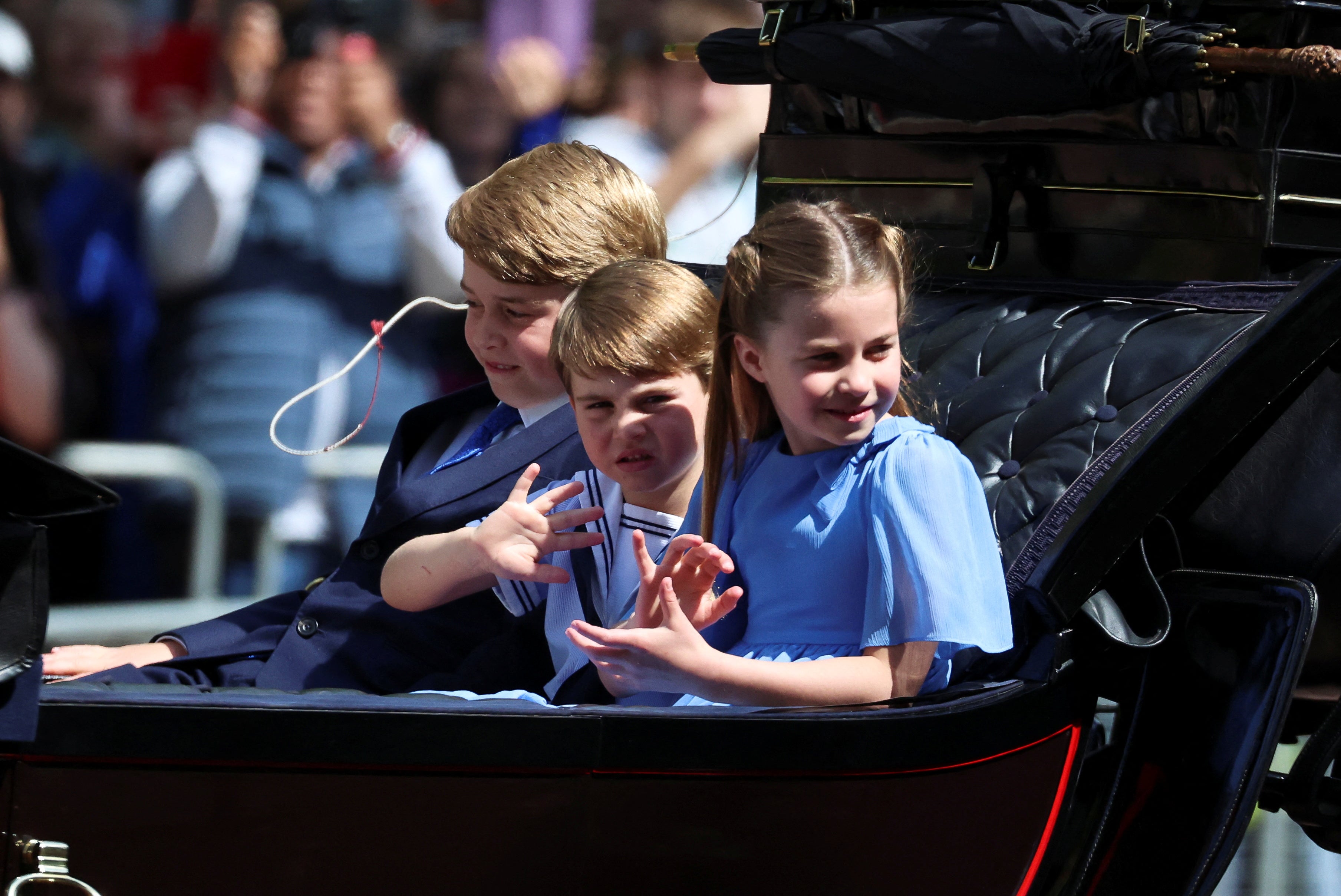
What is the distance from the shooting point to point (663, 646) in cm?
150

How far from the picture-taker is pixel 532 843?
145 centimetres

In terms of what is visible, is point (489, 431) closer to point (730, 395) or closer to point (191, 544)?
point (730, 395)

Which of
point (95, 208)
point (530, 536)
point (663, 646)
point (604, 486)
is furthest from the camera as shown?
point (95, 208)

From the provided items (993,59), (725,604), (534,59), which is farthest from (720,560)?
(534,59)

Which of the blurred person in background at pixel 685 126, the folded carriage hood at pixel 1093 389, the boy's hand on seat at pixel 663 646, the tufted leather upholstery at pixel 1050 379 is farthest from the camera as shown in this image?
the blurred person in background at pixel 685 126

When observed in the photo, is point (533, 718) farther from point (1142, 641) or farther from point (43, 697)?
point (1142, 641)

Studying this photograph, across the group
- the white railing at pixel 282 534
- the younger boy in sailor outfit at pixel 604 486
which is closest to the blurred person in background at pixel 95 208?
the white railing at pixel 282 534

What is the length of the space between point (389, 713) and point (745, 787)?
339mm

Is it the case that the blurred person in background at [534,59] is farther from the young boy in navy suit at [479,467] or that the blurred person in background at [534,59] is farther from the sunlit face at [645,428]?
the sunlit face at [645,428]

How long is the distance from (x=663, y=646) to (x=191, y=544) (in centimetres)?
231

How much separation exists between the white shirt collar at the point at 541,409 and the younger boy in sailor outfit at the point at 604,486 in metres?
0.16

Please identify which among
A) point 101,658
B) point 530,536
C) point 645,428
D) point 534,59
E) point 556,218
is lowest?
point 101,658

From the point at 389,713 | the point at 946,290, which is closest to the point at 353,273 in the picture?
the point at 946,290

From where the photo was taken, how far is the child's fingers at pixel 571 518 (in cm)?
174
